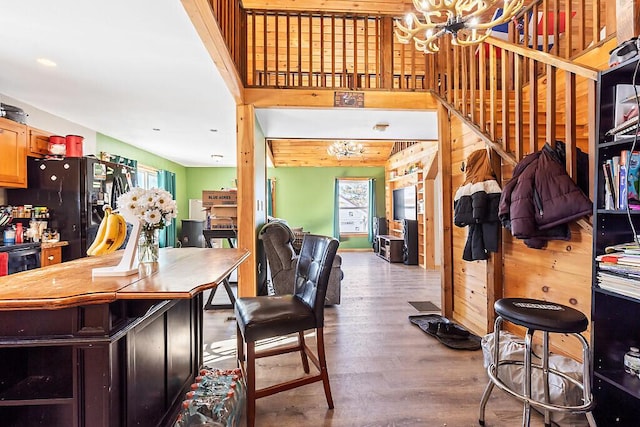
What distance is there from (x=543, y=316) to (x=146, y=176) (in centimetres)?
738

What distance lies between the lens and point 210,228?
151 inches

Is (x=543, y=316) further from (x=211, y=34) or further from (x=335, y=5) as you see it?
(x=335, y=5)

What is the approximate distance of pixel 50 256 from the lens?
3482 mm

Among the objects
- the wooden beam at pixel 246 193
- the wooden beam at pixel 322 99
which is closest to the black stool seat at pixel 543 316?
the wooden beam at pixel 246 193

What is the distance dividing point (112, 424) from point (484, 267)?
2.79m

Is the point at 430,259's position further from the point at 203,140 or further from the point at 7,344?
the point at 7,344

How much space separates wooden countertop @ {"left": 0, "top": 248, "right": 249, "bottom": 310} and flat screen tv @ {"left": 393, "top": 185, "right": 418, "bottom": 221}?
6.02 meters

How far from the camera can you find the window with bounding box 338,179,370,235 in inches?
352

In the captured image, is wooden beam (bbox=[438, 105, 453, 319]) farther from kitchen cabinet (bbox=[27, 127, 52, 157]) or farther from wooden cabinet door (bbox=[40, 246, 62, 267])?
kitchen cabinet (bbox=[27, 127, 52, 157])

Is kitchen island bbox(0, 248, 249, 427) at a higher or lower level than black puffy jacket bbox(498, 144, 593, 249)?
lower

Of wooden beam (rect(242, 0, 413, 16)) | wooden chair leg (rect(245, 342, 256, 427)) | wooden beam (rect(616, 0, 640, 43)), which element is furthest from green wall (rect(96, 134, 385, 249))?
wooden beam (rect(616, 0, 640, 43))

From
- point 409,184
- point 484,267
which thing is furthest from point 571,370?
point 409,184

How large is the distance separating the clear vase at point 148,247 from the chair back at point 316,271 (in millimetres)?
898

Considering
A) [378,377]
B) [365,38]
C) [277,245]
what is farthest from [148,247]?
[365,38]
